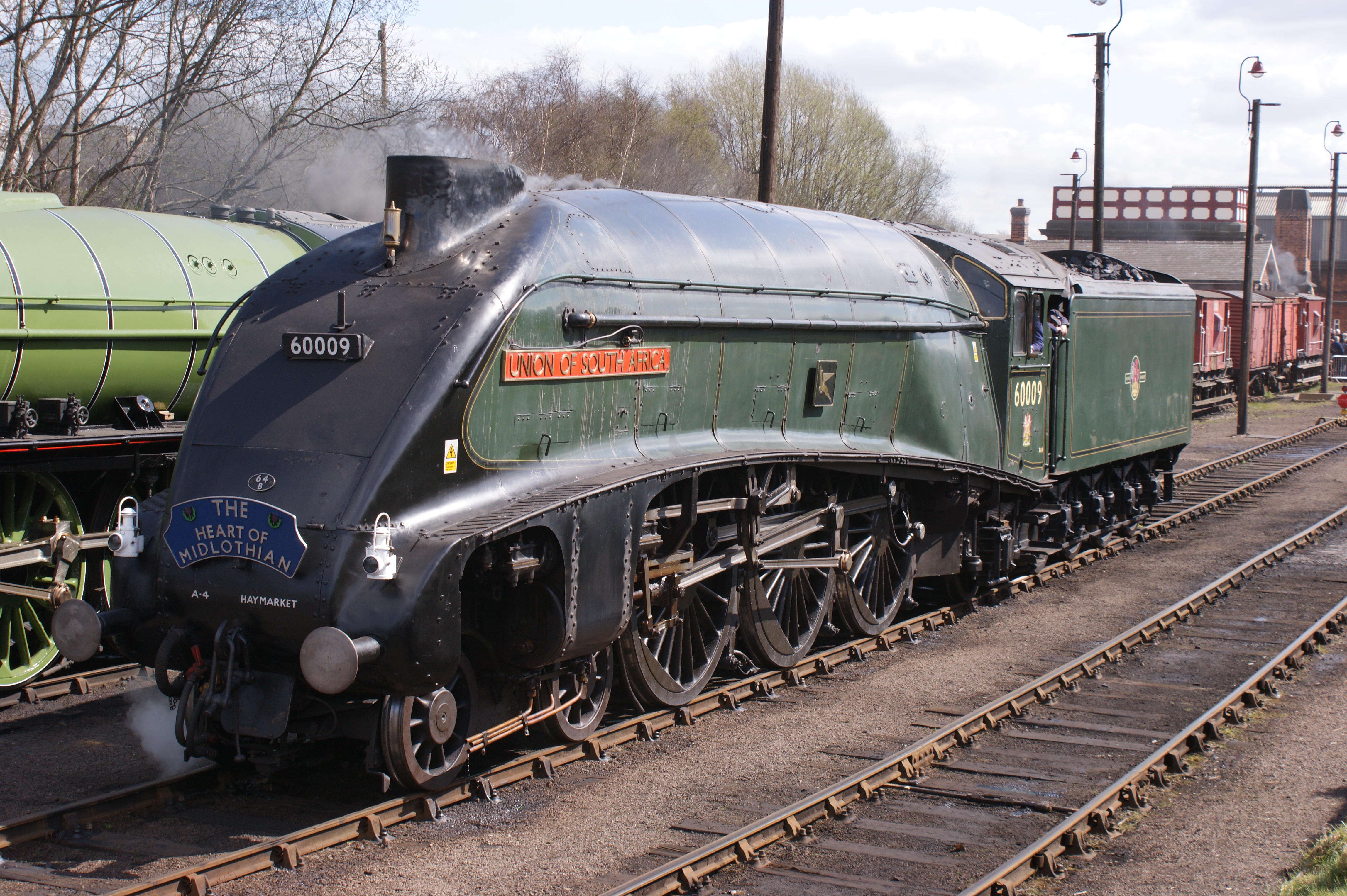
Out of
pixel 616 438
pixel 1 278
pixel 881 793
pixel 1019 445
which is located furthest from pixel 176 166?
pixel 881 793

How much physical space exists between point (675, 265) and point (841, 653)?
3488mm

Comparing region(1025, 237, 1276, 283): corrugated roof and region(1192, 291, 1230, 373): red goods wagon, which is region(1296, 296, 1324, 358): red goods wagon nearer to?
region(1025, 237, 1276, 283): corrugated roof

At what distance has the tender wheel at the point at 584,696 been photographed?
702 cm

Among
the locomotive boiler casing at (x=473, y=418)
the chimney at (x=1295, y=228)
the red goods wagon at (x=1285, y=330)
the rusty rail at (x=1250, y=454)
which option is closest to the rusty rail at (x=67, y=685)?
the locomotive boiler casing at (x=473, y=418)

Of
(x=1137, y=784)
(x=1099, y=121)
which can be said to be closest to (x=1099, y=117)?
(x=1099, y=121)

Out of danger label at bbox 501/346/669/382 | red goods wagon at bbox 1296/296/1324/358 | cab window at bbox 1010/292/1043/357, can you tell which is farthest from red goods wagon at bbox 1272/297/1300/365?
danger label at bbox 501/346/669/382

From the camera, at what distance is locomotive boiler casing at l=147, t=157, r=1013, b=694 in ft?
18.8

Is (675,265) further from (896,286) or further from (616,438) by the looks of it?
(896,286)

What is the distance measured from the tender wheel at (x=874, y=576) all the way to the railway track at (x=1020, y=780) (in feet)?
4.61

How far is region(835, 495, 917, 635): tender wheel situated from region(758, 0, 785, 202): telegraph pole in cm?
551

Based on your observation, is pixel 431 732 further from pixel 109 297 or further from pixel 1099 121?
pixel 1099 121

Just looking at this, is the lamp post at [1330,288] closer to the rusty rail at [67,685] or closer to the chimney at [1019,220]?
the chimney at [1019,220]

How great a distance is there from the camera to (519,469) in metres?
6.43

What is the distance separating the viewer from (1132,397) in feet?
48.2
